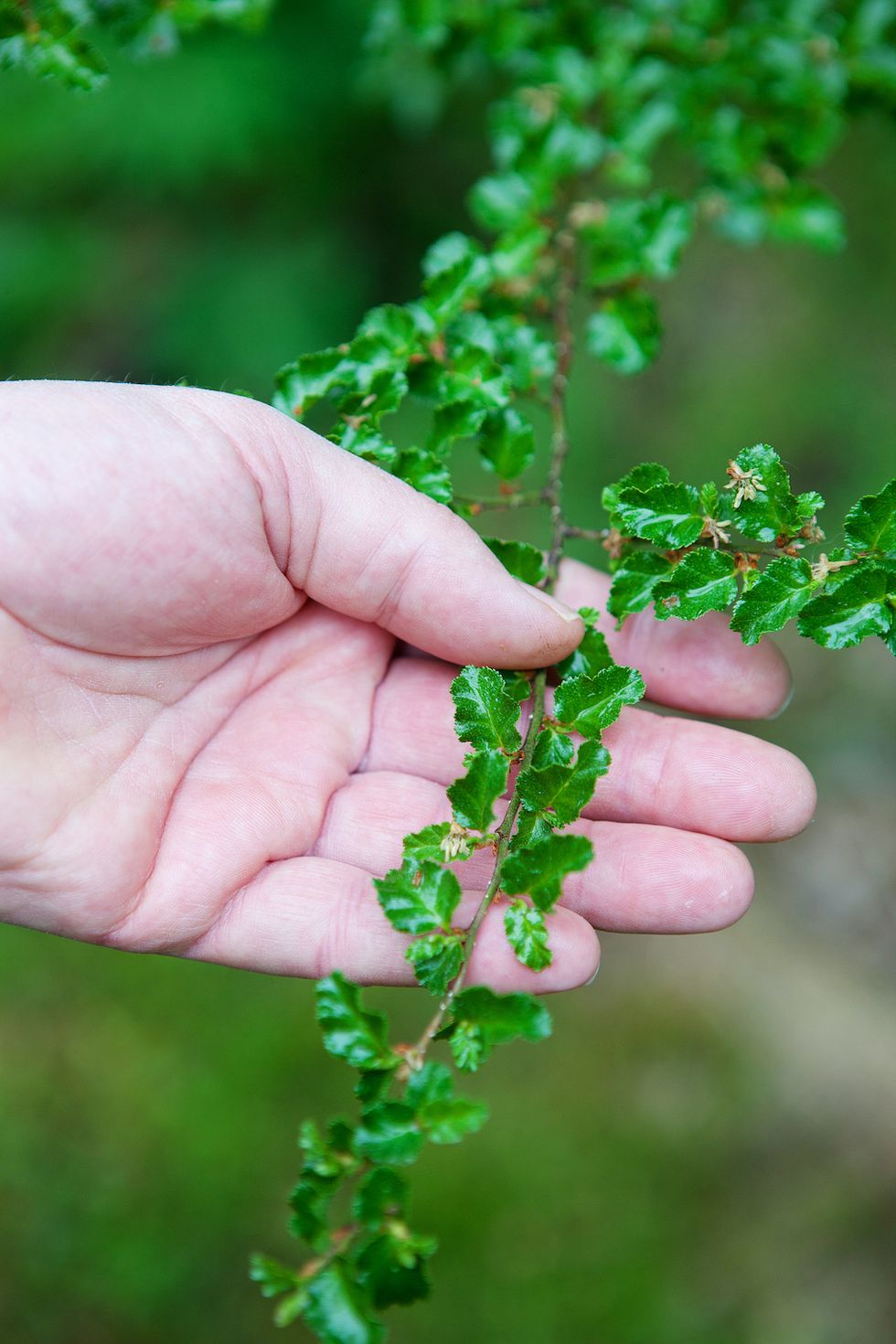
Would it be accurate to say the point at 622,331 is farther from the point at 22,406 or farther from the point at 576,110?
the point at 22,406

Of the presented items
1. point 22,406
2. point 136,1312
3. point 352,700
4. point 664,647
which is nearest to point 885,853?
point 664,647

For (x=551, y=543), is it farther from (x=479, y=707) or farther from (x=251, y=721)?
(x=251, y=721)

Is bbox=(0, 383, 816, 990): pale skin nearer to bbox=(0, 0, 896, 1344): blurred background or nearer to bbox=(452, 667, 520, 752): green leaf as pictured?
bbox=(452, 667, 520, 752): green leaf

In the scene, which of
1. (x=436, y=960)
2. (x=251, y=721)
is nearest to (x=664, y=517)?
(x=436, y=960)

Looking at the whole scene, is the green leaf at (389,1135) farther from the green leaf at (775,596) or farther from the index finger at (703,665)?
the index finger at (703,665)

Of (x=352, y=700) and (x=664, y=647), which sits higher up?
(x=664, y=647)

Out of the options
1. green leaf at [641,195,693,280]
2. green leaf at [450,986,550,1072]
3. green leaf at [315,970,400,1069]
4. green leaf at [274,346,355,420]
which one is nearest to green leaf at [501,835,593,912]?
green leaf at [450,986,550,1072]
